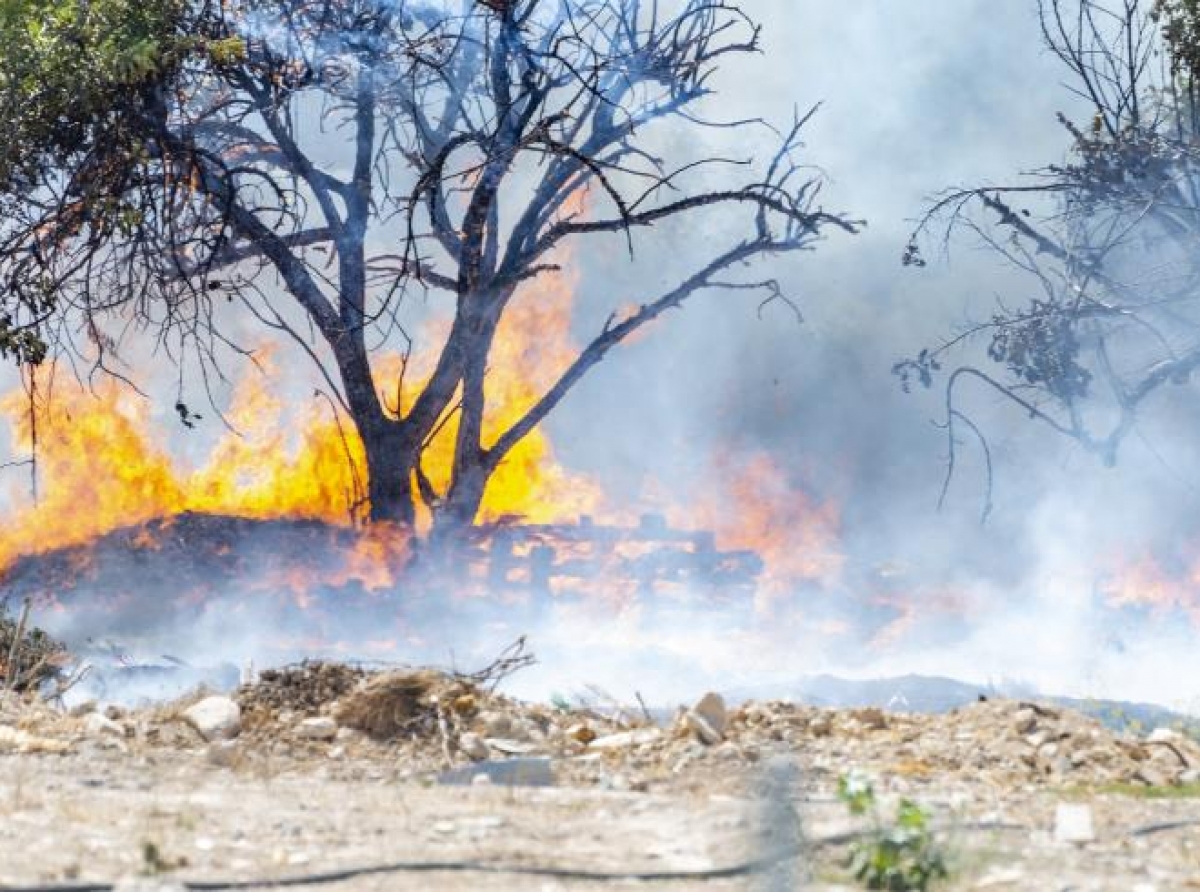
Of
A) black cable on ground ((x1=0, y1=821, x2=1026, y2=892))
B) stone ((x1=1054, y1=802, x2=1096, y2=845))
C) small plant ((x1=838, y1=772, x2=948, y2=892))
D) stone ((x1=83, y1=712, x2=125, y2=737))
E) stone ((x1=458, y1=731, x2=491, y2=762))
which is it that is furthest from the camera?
stone ((x1=83, y1=712, x2=125, y2=737))

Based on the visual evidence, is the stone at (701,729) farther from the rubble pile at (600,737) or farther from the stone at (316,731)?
the stone at (316,731)

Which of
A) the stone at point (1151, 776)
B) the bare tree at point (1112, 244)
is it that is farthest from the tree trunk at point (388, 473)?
the stone at point (1151, 776)

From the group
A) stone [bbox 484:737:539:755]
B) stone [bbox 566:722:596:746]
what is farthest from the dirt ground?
stone [bbox 566:722:596:746]

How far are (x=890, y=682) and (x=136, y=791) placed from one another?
8.75 m

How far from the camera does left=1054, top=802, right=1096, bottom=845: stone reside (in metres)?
5.84

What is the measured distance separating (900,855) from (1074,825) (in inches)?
40.9

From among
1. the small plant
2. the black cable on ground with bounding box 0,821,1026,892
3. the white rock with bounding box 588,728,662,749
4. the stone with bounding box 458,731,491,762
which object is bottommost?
the black cable on ground with bounding box 0,821,1026,892

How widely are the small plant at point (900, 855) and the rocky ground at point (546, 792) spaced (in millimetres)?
61

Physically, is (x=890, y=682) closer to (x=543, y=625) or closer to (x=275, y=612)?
(x=543, y=625)

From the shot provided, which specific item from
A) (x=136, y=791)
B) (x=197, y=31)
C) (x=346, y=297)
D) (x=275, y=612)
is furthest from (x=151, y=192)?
(x=136, y=791)

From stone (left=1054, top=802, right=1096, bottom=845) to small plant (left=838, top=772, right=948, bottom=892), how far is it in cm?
71

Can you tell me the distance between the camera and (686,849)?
5.54 metres

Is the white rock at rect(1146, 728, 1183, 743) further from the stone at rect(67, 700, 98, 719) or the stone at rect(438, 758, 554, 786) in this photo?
the stone at rect(67, 700, 98, 719)

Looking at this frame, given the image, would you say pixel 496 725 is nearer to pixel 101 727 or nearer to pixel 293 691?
pixel 293 691
